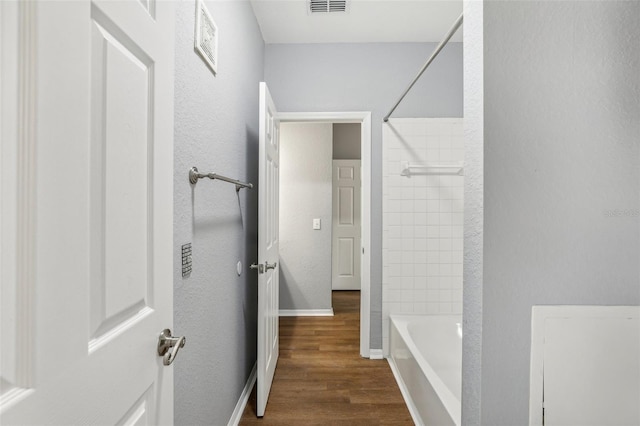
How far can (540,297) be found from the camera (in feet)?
3.27

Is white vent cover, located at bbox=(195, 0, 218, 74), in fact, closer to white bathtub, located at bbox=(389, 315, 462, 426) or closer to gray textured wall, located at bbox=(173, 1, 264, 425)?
gray textured wall, located at bbox=(173, 1, 264, 425)

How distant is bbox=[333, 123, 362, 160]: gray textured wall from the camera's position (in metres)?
5.18

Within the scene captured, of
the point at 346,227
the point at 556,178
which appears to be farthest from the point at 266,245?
the point at 346,227

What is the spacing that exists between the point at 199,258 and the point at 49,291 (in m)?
0.94

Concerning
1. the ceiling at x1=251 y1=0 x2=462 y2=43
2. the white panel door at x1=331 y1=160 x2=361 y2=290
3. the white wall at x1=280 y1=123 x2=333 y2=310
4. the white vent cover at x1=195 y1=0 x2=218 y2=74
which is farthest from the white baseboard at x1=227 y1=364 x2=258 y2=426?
the white panel door at x1=331 y1=160 x2=361 y2=290

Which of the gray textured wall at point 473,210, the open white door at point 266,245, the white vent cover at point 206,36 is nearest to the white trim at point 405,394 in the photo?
the open white door at point 266,245

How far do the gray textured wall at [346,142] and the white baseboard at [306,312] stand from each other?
7.53 ft

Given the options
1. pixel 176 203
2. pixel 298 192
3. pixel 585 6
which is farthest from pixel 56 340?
pixel 298 192

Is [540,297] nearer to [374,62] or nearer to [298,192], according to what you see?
[374,62]

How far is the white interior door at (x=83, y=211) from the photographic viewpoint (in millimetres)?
432

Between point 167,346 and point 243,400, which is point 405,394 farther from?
point 167,346

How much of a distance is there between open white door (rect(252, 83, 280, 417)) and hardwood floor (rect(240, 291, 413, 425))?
119 mm

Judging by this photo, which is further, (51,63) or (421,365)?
(421,365)

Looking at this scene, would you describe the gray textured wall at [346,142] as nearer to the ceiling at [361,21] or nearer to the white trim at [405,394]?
the ceiling at [361,21]
